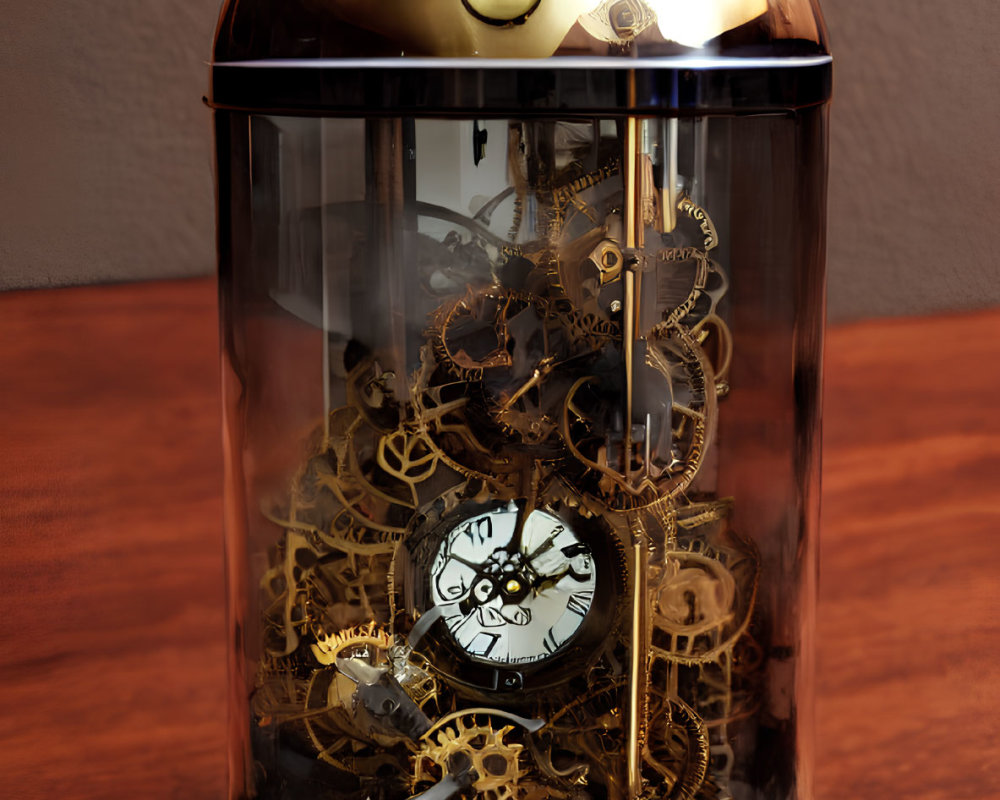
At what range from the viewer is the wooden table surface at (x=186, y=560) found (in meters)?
1.21

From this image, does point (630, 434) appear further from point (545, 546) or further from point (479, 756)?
point (479, 756)

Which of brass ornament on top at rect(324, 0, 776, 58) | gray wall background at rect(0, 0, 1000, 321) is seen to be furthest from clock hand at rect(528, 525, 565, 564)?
gray wall background at rect(0, 0, 1000, 321)

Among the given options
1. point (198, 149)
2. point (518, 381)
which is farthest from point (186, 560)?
point (518, 381)

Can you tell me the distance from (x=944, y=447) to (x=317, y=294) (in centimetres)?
90

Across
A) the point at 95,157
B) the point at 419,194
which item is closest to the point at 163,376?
the point at 95,157

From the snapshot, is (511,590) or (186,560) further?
(186,560)

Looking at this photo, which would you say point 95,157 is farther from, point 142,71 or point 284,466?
point 284,466

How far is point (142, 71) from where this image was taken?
1.54 m

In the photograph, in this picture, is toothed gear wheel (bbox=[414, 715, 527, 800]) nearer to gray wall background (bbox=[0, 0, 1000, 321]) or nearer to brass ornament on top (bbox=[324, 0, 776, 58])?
brass ornament on top (bbox=[324, 0, 776, 58])

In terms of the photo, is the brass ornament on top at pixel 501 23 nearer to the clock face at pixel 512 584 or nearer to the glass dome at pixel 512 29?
the glass dome at pixel 512 29

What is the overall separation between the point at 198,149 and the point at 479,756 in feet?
3.00

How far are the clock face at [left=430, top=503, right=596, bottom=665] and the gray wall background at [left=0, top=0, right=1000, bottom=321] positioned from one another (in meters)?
0.82

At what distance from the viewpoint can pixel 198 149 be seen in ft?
5.21

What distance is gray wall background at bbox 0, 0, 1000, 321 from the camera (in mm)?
1493
